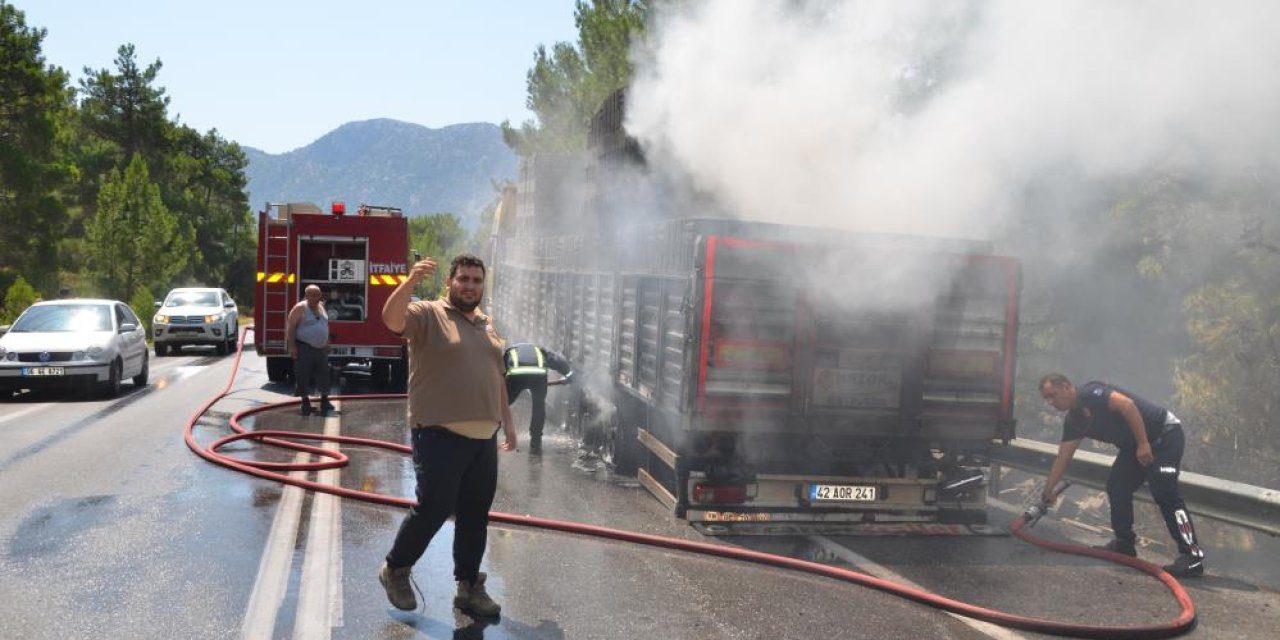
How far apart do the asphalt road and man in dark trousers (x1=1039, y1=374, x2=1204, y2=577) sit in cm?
40

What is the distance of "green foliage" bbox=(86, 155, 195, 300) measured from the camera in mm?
36312

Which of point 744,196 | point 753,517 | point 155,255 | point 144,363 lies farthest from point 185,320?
point 753,517

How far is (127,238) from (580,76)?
1652cm

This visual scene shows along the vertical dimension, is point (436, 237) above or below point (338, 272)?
above

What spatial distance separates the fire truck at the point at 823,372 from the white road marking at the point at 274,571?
265 cm

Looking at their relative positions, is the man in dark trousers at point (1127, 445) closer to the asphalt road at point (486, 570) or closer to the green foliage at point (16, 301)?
the asphalt road at point (486, 570)

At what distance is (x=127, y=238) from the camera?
36312 mm

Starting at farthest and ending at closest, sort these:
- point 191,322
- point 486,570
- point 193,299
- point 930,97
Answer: point 193,299
point 191,322
point 930,97
point 486,570

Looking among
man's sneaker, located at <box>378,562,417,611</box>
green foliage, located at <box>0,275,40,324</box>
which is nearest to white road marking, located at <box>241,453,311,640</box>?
man's sneaker, located at <box>378,562,417,611</box>

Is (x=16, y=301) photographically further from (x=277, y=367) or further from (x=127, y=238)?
(x=277, y=367)

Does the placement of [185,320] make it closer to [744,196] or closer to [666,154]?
[666,154]

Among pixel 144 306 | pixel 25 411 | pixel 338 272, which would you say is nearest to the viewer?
pixel 25 411

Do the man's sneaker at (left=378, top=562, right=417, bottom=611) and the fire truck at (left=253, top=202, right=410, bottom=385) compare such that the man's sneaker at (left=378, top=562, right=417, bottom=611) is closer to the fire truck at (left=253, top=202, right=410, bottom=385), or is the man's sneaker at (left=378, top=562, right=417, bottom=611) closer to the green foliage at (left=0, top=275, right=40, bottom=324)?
the fire truck at (left=253, top=202, right=410, bottom=385)

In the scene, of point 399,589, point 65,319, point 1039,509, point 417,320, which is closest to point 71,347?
point 65,319
